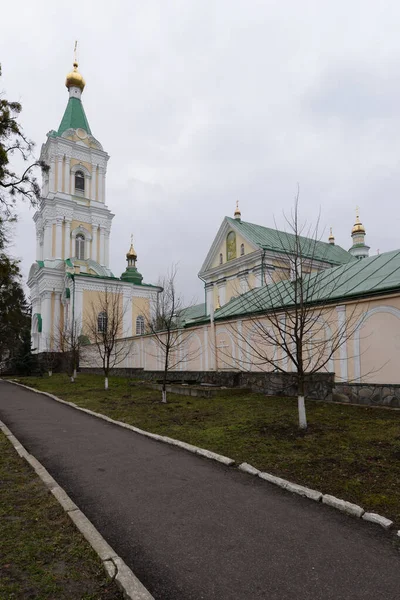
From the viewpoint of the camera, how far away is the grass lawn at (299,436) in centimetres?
507

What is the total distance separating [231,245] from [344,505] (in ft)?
105

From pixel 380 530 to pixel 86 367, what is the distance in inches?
1073

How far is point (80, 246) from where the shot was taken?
4197 cm

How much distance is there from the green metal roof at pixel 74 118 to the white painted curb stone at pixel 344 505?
46.8 m

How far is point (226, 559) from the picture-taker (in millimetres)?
3393

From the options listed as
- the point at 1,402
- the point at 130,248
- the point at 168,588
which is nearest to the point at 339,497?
the point at 168,588

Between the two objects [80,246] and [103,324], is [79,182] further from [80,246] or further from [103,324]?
[103,324]

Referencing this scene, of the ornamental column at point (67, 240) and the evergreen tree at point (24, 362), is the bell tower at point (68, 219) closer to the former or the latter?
the ornamental column at point (67, 240)

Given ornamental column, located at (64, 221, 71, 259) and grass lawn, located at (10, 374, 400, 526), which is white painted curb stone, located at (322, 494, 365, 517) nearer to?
grass lawn, located at (10, 374, 400, 526)

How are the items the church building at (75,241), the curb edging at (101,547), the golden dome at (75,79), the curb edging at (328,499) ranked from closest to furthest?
the curb edging at (101,547), the curb edging at (328,499), the church building at (75,241), the golden dome at (75,79)

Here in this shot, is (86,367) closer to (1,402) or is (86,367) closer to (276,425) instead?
(1,402)

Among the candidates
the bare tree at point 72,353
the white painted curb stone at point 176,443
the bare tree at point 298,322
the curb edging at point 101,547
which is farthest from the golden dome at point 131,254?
the curb edging at point 101,547

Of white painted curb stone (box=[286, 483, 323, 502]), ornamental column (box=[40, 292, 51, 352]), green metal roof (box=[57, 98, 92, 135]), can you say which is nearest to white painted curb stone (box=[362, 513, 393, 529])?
white painted curb stone (box=[286, 483, 323, 502])

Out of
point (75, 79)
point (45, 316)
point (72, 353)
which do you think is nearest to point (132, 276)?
point (45, 316)
